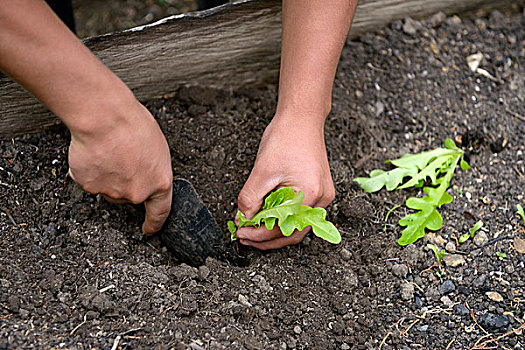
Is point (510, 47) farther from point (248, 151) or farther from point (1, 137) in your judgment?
point (1, 137)

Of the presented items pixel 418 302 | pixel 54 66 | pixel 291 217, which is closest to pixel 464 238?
pixel 418 302

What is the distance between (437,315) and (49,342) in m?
1.32

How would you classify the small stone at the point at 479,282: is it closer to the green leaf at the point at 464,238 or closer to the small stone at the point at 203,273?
the green leaf at the point at 464,238

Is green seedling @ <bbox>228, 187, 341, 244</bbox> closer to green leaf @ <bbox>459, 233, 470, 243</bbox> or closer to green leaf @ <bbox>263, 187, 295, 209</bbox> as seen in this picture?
green leaf @ <bbox>263, 187, 295, 209</bbox>

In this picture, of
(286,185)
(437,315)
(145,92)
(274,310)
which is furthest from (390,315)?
(145,92)

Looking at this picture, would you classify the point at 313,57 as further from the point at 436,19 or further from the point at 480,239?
the point at 436,19

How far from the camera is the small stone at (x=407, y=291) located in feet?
6.98

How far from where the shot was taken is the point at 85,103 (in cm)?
170

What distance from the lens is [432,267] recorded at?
2.24 metres

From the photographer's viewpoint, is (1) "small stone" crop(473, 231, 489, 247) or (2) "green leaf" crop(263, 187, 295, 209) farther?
(1) "small stone" crop(473, 231, 489, 247)

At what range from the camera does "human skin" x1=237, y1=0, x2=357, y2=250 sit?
2.04m

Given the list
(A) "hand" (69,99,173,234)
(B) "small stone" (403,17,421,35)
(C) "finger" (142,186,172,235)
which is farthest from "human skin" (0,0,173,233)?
(B) "small stone" (403,17,421,35)

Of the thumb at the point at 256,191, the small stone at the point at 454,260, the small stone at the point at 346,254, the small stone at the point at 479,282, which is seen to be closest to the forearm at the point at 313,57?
the thumb at the point at 256,191

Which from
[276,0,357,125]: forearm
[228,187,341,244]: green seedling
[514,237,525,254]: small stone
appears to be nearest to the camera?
[228,187,341,244]: green seedling
